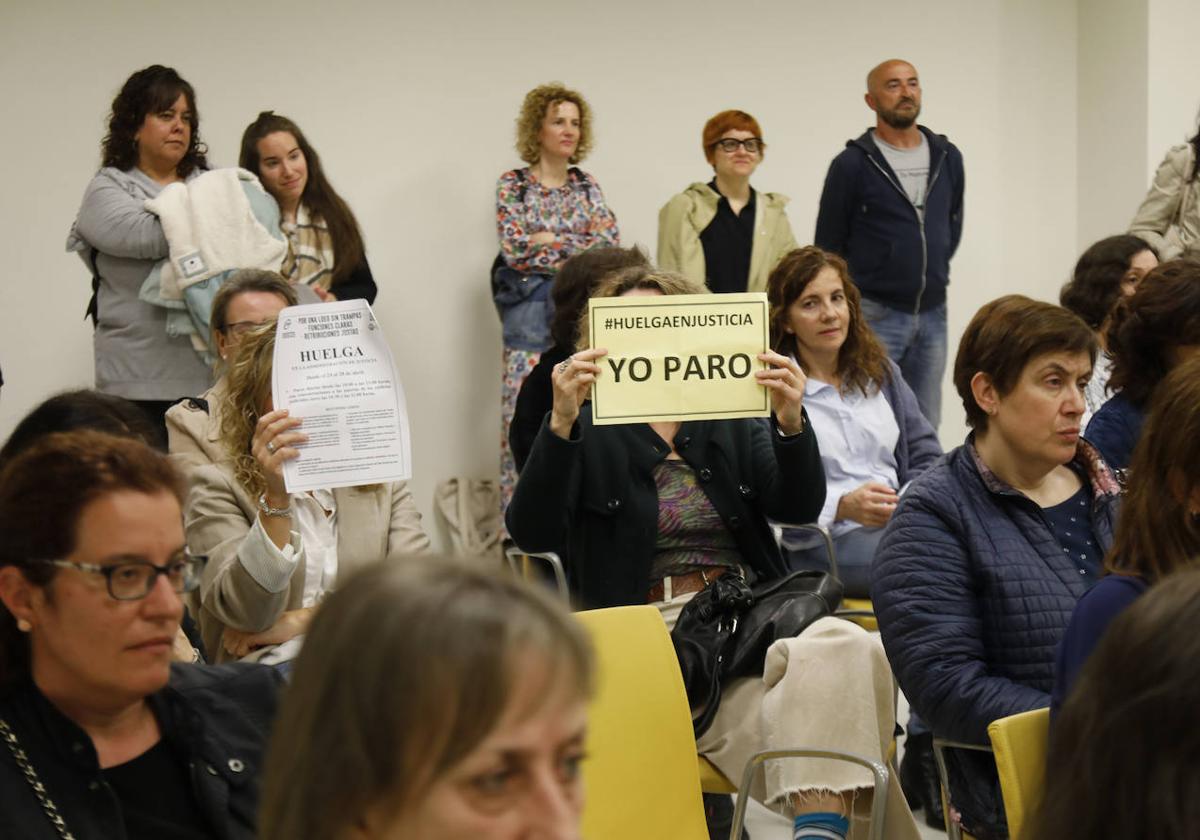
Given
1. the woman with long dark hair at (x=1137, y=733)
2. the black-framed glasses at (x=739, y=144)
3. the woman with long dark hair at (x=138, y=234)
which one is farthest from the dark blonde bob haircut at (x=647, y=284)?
the black-framed glasses at (x=739, y=144)

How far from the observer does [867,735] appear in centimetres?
280

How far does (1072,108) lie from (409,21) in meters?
3.67

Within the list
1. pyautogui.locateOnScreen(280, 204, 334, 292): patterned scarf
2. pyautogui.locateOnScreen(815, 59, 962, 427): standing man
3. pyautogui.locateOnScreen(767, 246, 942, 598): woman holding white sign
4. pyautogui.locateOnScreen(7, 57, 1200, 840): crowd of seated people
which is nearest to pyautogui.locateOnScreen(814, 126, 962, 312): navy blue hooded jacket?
pyautogui.locateOnScreen(815, 59, 962, 427): standing man

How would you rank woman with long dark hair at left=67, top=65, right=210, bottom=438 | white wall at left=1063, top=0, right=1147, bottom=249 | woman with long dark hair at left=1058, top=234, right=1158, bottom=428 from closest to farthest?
woman with long dark hair at left=67, top=65, right=210, bottom=438, woman with long dark hair at left=1058, top=234, right=1158, bottom=428, white wall at left=1063, top=0, right=1147, bottom=249

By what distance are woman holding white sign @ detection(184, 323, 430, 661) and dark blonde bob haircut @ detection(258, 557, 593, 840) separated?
5.72 ft

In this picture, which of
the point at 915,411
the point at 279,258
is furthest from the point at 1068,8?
the point at 279,258

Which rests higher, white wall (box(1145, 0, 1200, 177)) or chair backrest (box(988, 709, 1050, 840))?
white wall (box(1145, 0, 1200, 177))

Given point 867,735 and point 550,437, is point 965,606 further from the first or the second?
point 550,437

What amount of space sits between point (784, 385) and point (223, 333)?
4.48 feet

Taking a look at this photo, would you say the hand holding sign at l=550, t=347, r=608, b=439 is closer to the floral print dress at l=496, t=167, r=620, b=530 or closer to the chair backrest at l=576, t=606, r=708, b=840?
the chair backrest at l=576, t=606, r=708, b=840

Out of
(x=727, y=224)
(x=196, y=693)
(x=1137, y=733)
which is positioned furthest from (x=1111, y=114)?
(x=1137, y=733)

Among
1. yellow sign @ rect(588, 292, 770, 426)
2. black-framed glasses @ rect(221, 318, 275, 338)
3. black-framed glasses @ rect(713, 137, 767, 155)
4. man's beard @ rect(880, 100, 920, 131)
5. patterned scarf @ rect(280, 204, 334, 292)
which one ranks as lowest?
yellow sign @ rect(588, 292, 770, 426)

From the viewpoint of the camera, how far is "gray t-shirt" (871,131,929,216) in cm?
644

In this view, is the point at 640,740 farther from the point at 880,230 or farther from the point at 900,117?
the point at 900,117
